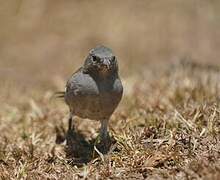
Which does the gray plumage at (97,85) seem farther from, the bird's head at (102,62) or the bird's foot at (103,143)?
the bird's foot at (103,143)

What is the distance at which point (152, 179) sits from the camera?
13.1 feet

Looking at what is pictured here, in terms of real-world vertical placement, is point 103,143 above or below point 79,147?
above

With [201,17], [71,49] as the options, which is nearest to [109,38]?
[71,49]

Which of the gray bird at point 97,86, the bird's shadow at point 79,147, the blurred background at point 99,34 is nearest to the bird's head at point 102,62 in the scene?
the gray bird at point 97,86

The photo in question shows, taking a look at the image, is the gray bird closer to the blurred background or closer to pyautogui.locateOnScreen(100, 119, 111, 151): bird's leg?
pyautogui.locateOnScreen(100, 119, 111, 151): bird's leg

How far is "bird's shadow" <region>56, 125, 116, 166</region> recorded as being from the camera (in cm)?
470

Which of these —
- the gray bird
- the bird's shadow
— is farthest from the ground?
the gray bird

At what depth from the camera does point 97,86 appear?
4414 millimetres

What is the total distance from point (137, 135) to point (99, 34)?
17.9 feet

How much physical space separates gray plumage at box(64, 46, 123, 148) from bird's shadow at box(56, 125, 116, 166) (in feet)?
1.11

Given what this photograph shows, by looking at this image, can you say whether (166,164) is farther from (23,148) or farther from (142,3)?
(142,3)

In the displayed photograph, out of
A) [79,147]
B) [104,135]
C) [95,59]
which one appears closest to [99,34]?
[79,147]

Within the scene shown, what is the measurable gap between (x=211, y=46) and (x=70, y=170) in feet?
16.7

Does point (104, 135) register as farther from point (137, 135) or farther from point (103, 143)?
point (137, 135)
